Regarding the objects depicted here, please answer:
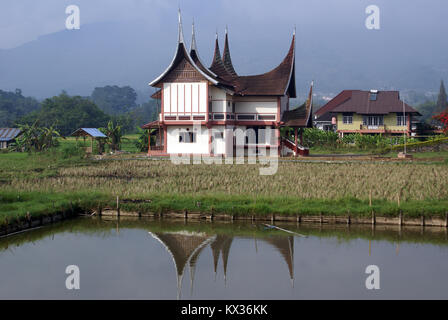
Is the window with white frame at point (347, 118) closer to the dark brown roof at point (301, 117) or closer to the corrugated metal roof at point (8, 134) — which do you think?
the dark brown roof at point (301, 117)

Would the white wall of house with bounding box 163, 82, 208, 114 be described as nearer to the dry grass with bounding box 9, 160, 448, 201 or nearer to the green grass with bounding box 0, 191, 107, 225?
the dry grass with bounding box 9, 160, 448, 201

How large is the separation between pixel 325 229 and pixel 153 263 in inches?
193

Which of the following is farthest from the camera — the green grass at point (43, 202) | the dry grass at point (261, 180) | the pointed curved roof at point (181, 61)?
the pointed curved roof at point (181, 61)

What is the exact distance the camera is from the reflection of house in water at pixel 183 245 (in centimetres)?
1288

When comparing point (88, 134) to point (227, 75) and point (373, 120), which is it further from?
point (373, 120)

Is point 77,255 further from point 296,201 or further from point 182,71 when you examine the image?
point 182,71

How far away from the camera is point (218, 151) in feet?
108

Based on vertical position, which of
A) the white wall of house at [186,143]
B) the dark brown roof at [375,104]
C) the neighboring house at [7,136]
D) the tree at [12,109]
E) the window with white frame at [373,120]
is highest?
the tree at [12,109]

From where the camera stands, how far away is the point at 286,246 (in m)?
14.0

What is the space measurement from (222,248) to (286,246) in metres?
1.55

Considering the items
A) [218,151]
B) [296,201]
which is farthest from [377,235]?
[218,151]

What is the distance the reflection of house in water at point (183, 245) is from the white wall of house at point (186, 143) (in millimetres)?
17407

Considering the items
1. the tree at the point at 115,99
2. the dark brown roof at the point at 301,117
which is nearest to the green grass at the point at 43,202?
the dark brown roof at the point at 301,117
